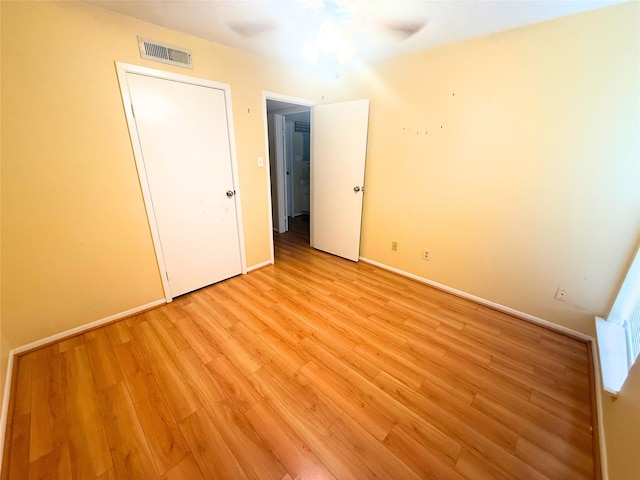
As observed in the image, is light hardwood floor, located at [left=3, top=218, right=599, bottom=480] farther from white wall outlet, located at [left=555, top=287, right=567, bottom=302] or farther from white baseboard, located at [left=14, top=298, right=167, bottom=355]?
white wall outlet, located at [left=555, top=287, right=567, bottom=302]

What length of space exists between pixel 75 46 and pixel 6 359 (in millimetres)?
1987

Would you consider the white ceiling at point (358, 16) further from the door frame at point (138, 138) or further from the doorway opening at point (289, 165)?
the doorway opening at point (289, 165)

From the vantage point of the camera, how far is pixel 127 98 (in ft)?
5.96

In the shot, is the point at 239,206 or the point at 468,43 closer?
the point at 468,43

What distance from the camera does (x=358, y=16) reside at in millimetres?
1679

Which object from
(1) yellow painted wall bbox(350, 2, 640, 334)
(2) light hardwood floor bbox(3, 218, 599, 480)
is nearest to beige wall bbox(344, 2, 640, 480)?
(1) yellow painted wall bbox(350, 2, 640, 334)

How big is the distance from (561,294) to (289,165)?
4108mm

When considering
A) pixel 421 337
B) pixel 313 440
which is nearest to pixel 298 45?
pixel 421 337

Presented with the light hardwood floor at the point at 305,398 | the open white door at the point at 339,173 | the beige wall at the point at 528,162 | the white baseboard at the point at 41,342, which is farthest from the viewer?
the open white door at the point at 339,173

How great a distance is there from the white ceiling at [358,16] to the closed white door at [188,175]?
1.35 ft

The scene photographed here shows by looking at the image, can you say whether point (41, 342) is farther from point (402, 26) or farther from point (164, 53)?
point (402, 26)

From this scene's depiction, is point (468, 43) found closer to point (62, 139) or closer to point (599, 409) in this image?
point (599, 409)

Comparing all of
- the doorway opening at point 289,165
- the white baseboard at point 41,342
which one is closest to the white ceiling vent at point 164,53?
the doorway opening at point 289,165

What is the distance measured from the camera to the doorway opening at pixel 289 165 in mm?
3900
